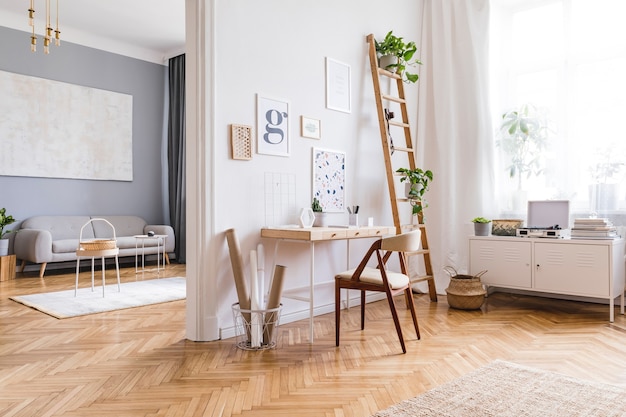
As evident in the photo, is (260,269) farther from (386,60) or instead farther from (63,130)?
(63,130)

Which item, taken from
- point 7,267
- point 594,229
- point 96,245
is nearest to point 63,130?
point 7,267

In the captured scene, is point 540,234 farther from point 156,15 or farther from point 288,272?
point 156,15

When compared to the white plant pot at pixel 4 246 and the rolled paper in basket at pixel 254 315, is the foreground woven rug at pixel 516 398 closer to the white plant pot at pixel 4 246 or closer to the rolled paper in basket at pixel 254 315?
the rolled paper in basket at pixel 254 315

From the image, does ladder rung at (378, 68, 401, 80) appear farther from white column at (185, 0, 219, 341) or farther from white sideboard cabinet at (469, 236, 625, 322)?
white column at (185, 0, 219, 341)

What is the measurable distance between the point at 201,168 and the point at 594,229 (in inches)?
118

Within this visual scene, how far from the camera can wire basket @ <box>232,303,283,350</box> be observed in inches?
115

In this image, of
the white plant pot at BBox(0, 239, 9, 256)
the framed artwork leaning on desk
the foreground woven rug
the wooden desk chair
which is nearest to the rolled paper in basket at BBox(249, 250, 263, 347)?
the wooden desk chair

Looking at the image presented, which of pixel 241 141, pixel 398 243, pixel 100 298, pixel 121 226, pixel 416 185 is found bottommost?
pixel 100 298

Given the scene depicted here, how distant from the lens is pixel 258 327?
9.59 ft

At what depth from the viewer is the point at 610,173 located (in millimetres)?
4129

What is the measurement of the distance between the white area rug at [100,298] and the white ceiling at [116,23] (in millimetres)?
3294

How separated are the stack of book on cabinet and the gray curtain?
17.1 ft

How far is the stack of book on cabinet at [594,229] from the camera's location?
12.2 ft

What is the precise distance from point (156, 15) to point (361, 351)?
5.06m
